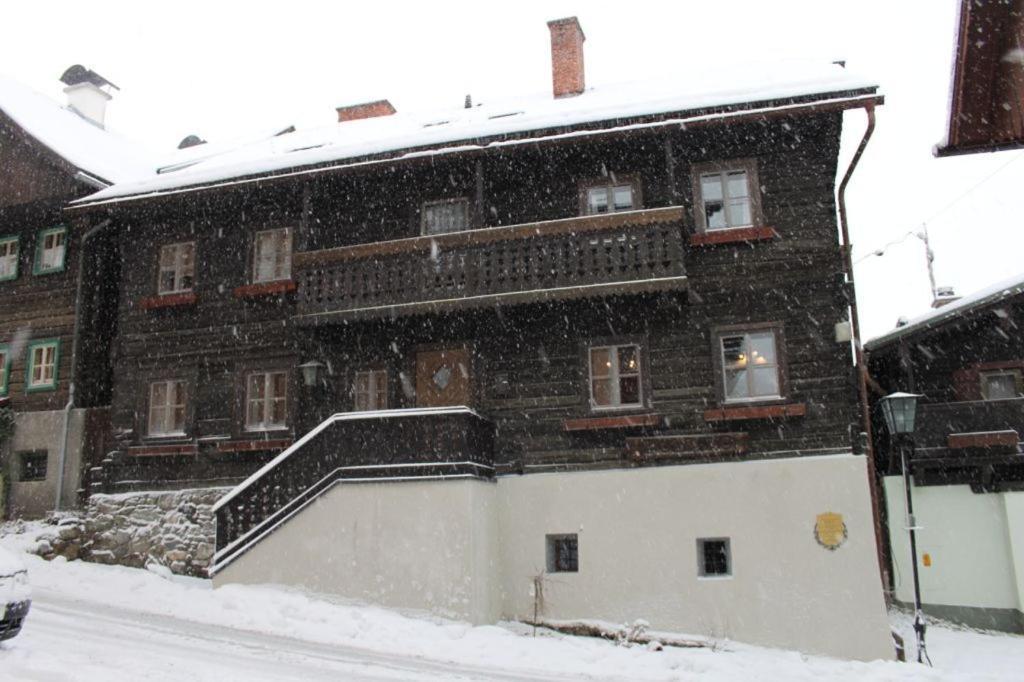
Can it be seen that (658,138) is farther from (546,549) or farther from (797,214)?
(546,549)

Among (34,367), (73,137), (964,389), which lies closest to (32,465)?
(34,367)

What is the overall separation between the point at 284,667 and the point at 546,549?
5325 millimetres

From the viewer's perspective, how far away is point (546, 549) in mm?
14078

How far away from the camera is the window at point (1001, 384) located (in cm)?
1777

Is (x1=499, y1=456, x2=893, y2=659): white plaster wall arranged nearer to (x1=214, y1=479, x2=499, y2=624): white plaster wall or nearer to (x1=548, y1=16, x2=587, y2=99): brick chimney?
(x1=214, y1=479, x2=499, y2=624): white plaster wall

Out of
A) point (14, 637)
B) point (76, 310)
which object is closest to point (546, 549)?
point (14, 637)

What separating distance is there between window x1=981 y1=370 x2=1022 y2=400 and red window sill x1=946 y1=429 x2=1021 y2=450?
2037 mm

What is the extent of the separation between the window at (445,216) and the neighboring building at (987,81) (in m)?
9.01

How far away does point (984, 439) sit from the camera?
16.0 meters

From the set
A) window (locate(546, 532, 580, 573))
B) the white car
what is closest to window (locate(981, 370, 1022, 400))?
window (locate(546, 532, 580, 573))

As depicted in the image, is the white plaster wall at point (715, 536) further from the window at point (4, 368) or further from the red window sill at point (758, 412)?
the window at point (4, 368)

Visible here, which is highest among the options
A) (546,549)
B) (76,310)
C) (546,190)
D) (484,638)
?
(546,190)

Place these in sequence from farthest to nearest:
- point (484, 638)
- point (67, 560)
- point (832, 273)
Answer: point (67, 560) → point (832, 273) → point (484, 638)

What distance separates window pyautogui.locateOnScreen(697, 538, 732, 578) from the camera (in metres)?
13.4
